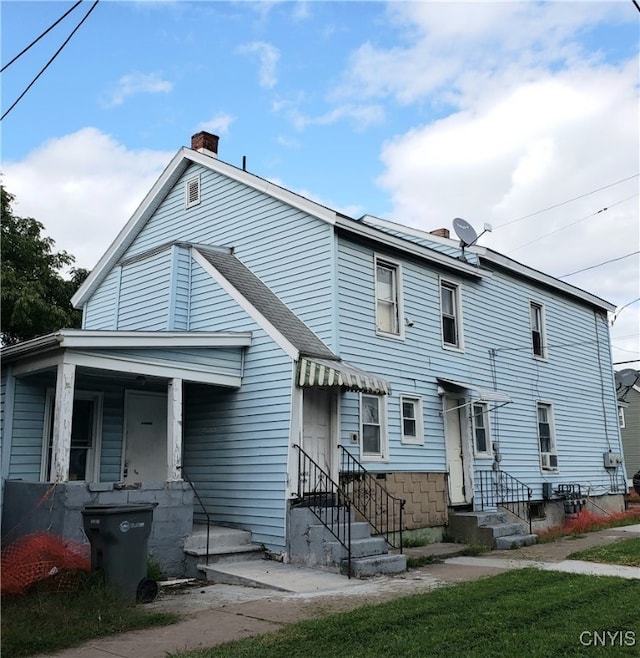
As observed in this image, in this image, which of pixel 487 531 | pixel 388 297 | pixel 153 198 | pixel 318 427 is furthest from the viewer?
pixel 153 198

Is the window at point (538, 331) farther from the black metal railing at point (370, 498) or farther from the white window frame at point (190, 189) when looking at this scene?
the white window frame at point (190, 189)

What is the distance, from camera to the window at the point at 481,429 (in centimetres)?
1552

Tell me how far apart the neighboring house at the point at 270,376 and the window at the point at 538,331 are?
34 cm

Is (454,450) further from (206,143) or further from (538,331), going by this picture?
(206,143)

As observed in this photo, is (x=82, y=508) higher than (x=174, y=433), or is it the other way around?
(x=174, y=433)

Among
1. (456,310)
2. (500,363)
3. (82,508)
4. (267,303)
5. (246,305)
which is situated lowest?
(82,508)

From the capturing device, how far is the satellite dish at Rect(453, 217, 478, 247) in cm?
1617

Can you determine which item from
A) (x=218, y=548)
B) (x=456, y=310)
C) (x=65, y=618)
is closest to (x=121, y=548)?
(x=65, y=618)

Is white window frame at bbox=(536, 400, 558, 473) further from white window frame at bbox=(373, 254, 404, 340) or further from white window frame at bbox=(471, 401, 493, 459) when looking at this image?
white window frame at bbox=(373, 254, 404, 340)

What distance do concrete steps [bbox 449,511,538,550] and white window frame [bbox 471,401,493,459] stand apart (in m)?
1.62

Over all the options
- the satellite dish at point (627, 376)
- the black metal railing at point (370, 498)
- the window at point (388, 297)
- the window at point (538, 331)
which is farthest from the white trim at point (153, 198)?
the satellite dish at point (627, 376)

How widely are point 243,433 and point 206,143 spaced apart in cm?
752

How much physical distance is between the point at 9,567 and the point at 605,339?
18543 mm

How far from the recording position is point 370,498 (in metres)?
12.5
